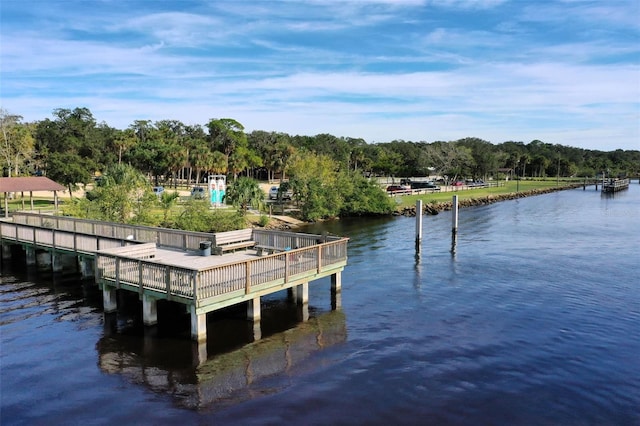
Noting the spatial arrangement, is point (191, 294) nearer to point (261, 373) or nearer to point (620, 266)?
point (261, 373)

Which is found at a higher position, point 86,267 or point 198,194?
point 198,194

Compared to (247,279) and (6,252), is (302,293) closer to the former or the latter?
(247,279)

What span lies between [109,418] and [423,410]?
25.6 feet

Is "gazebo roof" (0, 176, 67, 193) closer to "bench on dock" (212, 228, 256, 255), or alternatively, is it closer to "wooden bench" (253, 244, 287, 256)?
"bench on dock" (212, 228, 256, 255)

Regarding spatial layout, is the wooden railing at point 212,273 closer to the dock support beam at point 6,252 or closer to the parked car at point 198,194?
the dock support beam at point 6,252

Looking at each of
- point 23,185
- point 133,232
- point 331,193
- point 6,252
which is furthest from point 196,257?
point 331,193

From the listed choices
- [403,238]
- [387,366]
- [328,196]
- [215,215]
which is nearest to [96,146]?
[328,196]

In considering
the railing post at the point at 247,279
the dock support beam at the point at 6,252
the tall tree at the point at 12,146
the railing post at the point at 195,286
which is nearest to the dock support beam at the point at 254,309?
the railing post at the point at 247,279

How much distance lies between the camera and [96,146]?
8431 cm

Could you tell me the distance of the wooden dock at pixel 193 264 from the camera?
1775cm

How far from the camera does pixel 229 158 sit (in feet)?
286

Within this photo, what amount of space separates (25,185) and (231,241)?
25491 millimetres

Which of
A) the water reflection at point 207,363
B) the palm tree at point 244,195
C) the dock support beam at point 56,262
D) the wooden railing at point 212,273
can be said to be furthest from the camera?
the palm tree at point 244,195

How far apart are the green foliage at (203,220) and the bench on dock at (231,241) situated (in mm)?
15704
